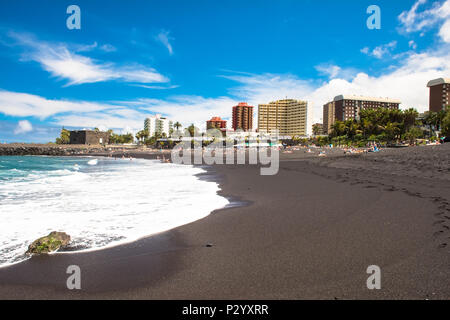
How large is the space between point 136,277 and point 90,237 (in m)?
2.45

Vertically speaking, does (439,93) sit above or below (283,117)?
above

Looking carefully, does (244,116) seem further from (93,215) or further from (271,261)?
(271,261)

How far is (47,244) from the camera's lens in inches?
177

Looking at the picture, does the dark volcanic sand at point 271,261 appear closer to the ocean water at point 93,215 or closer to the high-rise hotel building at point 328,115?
the ocean water at point 93,215

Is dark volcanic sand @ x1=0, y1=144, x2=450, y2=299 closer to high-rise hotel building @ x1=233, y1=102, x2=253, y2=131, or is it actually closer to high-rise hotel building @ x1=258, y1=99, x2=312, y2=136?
high-rise hotel building @ x1=258, y1=99, x2=312, y2=136

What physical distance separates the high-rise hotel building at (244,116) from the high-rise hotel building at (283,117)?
2299 cm

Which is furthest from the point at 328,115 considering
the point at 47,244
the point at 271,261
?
the point at 47,244

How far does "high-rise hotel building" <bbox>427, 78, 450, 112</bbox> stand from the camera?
11531cm

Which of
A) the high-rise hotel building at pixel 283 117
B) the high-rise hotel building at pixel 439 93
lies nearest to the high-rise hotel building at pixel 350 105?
the high-rise hotel building at pixel 283 117

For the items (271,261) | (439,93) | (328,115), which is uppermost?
(439,93)

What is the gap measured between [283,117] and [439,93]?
77.3 meters

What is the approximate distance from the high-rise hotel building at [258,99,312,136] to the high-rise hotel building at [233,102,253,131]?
2299 centimetres

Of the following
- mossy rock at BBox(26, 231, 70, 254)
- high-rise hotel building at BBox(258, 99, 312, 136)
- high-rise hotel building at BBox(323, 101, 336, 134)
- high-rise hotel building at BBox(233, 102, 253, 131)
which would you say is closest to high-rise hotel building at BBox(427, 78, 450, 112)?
high-rise hotel building at BBox(323, 101, 336, 134)

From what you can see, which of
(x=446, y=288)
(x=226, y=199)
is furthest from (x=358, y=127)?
(x=446, y=288)
